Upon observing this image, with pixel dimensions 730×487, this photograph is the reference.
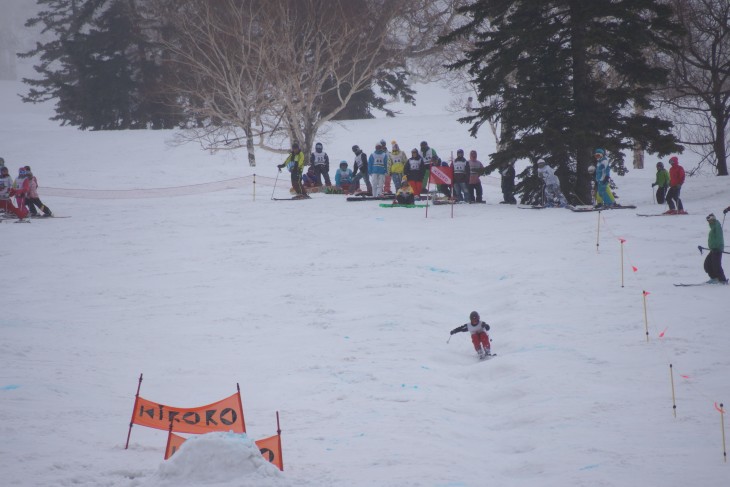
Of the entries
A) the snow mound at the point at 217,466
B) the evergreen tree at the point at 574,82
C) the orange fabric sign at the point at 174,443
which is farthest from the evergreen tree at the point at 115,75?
the snow mound at the point at 217,466

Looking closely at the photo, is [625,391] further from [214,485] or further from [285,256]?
[285,256]

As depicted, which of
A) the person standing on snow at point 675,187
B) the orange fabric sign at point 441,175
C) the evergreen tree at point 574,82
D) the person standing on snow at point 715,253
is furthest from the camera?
the orange fabric sign at point 441,175

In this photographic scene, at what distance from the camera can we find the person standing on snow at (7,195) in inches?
899

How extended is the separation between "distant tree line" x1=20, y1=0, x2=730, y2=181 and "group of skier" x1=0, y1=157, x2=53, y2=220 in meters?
12.5

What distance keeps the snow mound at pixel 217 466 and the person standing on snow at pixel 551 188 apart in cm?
1766

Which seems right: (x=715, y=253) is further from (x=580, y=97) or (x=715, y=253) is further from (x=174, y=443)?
(x=174, y=443)

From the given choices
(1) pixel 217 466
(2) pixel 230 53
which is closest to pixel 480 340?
(1) pixel 217 466

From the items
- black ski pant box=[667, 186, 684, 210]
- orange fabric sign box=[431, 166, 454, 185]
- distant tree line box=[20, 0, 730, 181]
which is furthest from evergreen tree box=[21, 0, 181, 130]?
black ski pant box=[667, 186, 684, 210]

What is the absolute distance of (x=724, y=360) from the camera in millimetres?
10500

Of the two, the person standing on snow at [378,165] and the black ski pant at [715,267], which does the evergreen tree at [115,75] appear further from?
the black ski pant at [715,267]

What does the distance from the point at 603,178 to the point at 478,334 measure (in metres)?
11.5

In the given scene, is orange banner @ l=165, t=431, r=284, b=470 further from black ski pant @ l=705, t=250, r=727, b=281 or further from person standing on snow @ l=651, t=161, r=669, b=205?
person standing on snow @ l=651, t=161, r=669, b=205

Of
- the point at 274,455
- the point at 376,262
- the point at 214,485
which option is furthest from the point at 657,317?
the point at 214,485

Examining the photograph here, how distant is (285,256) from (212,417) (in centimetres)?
1079
